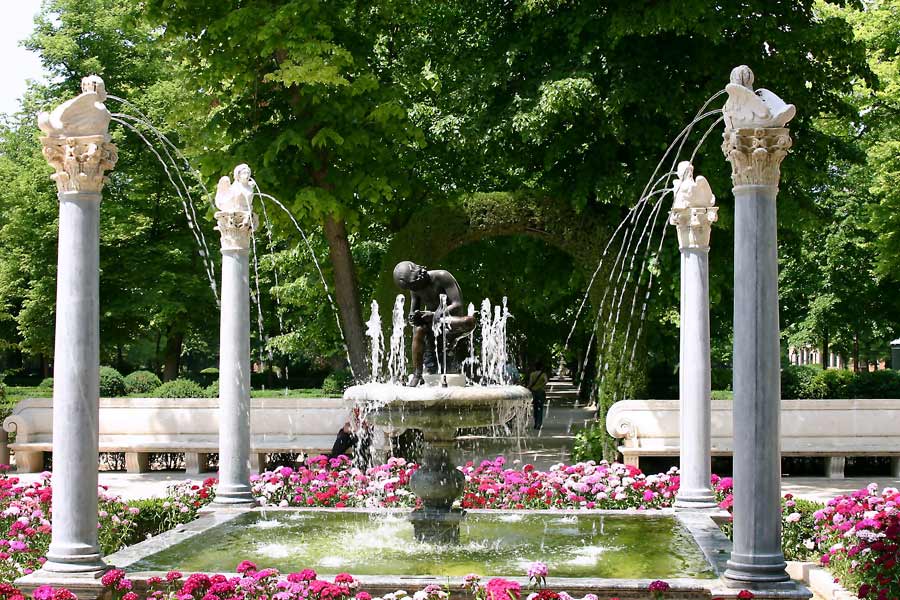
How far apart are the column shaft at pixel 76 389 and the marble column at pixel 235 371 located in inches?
150

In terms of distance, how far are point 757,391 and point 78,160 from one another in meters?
5.69

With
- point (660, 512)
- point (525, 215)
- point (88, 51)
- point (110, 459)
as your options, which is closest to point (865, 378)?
point (525, 215)

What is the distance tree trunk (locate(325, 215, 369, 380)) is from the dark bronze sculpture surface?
364 inches

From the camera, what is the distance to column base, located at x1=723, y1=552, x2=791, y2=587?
8.09 meters

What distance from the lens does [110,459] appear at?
70.4 ft

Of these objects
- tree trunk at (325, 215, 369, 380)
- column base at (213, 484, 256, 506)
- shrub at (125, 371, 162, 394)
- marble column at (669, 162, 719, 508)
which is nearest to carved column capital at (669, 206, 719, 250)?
marble column at (669, 162, 719, 508)

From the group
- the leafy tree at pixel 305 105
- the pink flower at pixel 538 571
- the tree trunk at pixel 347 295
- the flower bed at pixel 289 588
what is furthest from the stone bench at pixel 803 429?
the pink flower at pixel 538 571

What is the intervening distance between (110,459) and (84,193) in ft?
45.9

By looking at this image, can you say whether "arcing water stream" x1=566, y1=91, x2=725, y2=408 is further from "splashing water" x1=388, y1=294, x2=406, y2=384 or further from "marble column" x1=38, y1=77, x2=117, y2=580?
"marble column" x1=38, y1=77, x2=117, y2=580

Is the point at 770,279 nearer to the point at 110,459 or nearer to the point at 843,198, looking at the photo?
the point at 110,459

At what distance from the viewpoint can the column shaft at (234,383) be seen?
1253 centimetres

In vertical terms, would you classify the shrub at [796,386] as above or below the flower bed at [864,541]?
above

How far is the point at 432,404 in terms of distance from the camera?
30.8 ft

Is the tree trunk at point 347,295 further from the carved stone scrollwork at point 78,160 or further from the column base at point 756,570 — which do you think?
the column base at point 756,570
